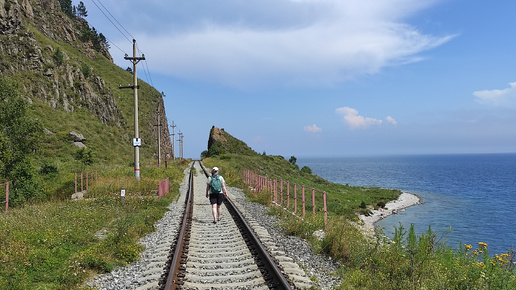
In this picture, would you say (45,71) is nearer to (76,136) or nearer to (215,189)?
Result: (76,136)

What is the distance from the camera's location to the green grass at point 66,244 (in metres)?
6.19

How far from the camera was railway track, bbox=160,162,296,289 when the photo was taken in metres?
5.86

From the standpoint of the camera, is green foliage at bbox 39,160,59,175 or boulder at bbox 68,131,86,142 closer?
green foliage at bbox 39,160,59,175

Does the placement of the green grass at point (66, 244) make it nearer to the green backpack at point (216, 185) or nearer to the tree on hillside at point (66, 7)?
the green backpack at point (216, 185)

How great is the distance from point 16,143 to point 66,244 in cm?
1281

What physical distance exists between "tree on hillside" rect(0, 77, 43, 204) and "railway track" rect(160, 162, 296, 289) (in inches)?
472

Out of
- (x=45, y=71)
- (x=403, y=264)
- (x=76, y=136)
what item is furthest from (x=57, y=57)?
(x=403, y=264)

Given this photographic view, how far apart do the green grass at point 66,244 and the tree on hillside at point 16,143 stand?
6.44 m

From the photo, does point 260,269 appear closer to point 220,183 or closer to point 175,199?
point 220,183

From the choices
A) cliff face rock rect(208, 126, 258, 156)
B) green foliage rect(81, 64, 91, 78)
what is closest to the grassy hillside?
cliff face rock rect(208, 126, 258, 156)

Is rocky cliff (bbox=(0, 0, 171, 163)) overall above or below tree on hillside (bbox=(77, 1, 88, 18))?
below

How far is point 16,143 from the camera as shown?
18.0 metres

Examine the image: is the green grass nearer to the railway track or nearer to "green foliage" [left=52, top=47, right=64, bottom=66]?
the railway track

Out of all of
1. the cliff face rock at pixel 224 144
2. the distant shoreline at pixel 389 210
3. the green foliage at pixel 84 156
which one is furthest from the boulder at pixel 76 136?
the cliff face rock at pixel 224 144
